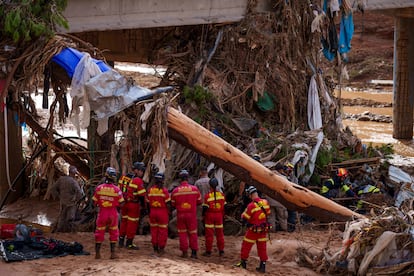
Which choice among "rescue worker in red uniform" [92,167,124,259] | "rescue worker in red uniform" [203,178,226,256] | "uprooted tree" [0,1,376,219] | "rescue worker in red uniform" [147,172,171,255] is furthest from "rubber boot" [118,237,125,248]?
"uprooted tree" [0,1,376,219]

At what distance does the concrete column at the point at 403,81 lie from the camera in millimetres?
28266

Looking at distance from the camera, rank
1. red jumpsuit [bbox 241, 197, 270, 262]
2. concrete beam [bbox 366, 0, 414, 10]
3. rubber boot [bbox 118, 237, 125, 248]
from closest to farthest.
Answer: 1. red jumpsuit [bbox 241, 197, 270, 262]
2. rubber boot [bbox 118, 237, 125, 248]
3. concrete beam [bbox 366, 0, 414, 10]

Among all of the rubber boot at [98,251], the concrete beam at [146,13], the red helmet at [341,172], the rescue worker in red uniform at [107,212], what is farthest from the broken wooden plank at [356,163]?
the rubber boot at [98,251]

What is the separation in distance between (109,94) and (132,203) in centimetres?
184

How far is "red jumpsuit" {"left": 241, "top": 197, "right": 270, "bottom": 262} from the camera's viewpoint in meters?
11.8

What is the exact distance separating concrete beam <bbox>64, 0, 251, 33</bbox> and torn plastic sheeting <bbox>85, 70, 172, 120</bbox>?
3.57 metres

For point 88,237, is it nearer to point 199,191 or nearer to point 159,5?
point 199,191

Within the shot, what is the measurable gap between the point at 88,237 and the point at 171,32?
6369 millimetres

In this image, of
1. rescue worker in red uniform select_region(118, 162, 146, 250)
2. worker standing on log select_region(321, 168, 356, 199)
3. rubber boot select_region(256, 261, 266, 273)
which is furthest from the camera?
worker standing on log select_region(321, 168, 356, 199)

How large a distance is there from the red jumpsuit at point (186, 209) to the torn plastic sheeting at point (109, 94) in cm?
165

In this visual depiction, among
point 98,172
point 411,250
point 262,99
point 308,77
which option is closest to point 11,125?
point 98,172

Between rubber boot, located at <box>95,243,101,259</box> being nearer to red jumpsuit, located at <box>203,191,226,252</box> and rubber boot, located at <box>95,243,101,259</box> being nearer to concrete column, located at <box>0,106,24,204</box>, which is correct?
red jumpsuit, located at <box>203,191,226,252</box>

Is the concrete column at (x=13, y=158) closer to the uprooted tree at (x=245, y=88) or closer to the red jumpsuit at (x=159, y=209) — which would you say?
the uprooted tree at (x=245, y=88)

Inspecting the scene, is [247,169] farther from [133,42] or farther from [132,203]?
[133,42]
